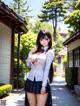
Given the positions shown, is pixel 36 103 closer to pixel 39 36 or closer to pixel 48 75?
pixel 48 75

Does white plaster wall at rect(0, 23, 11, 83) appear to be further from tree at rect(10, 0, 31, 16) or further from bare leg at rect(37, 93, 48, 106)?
tree at rect(10, 0, 31, 16)

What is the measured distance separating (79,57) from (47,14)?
37844mm

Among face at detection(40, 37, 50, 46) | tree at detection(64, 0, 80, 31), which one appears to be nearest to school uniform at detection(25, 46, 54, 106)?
face at detection(40, 37, 50, 46)

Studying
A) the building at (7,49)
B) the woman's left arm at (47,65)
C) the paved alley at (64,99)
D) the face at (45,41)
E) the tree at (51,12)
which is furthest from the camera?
the tree at (51,12)

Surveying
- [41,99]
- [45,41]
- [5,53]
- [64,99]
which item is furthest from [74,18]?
[41,99]

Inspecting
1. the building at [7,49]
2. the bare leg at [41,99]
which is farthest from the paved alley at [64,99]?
the bare leg at [41,99]

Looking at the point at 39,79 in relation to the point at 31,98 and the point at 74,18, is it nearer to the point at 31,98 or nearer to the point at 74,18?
the point at 31,98

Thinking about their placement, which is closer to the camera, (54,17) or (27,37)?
(27,37)

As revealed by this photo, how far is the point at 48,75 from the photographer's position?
5.73 meters

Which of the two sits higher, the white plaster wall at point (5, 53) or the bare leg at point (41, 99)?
the white plaster wall at point (5, 53)

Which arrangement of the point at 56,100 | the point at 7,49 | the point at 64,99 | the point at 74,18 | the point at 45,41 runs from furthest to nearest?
the point at 74,18
the point at 7,49
the point at 64,99
the point at 56,100
the point at 45,41

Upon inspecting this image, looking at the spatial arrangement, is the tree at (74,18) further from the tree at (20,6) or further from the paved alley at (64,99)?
the tree at (20,6)

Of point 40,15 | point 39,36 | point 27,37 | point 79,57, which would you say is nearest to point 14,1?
point 40,15

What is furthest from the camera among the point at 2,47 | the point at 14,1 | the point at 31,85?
the point at 14,1
